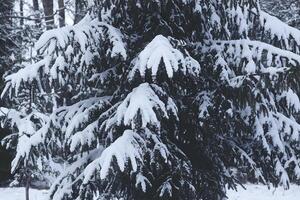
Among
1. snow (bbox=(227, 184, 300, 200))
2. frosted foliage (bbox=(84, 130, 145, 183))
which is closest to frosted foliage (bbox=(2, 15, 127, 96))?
frosted foliage (bbox=(84, 130, 145, 183))

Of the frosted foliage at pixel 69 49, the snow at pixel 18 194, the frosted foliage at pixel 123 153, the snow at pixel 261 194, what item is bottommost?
the snow at pixel 261 194

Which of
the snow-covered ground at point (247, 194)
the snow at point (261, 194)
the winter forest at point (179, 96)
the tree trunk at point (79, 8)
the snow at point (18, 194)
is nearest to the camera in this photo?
the winter forest at point (179, 96)

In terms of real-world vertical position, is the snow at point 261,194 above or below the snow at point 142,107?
below

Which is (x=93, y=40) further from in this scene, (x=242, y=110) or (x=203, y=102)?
(x=242, y=110)

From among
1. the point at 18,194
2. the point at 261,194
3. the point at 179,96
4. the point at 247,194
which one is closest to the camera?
the point at 179,96

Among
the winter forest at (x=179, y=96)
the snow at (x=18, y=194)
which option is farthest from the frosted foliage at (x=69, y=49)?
the snow at (x=18, y=194)

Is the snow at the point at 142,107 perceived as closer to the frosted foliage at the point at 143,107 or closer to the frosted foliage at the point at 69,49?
the frosted foliage at the point at 143,107

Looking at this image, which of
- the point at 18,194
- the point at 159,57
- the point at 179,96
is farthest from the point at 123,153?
the point at 18,194

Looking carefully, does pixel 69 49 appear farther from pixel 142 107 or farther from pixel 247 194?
pixel 247 194

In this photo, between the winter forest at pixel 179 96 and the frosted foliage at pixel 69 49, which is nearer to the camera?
the frosted foliage at pixel 69 49

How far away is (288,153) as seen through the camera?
5.73 meters

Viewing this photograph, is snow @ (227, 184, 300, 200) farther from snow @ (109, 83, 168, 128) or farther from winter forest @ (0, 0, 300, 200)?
snow @ (109, 83, 168, 128)

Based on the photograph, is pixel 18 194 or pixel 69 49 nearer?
pixel 69 49

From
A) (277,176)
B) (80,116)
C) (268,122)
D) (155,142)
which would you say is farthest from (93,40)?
(277,176)
